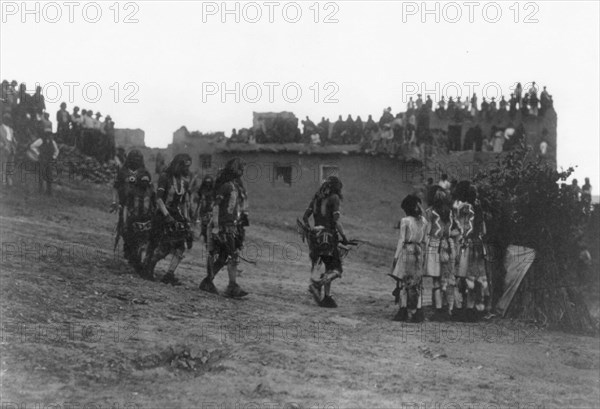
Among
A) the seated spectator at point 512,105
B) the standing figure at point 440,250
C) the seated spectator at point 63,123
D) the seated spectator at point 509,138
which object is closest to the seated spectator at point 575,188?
the standing figure at point 440,250

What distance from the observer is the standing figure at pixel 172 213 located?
999 cm

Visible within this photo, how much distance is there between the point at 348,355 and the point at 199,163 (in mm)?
23576

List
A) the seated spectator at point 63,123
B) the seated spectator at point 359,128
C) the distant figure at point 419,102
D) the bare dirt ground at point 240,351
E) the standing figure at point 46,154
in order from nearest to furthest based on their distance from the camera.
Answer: the bare dirt ground at point 240,351, the standing figure at point 46,154, the seated spectator at point 63,123, the seated spectator at point 359,128, the distant figure at point 419,102

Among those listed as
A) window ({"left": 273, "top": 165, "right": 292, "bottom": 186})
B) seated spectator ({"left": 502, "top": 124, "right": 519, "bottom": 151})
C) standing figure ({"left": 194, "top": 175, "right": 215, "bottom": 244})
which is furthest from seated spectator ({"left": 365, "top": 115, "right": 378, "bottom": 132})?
standing figure ({"left": 194, "top": 175, "right": 215, "bottom": 244})

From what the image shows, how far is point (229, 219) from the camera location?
32.6 ft

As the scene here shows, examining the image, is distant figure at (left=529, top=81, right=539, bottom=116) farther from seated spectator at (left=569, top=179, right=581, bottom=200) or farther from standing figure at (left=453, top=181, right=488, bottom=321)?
standing figure at (left=453, top=181, right=488, bottom=321)

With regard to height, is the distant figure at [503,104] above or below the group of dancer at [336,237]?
above

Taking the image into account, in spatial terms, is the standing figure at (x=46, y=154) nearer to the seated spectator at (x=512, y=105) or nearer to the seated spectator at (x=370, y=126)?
the seated spectator at (x=370, y=126)

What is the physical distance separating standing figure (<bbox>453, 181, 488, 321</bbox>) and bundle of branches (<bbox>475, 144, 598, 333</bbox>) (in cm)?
43

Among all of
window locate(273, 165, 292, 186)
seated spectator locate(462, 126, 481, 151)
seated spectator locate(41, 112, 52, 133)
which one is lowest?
window locate(273, 165, 292, 186)

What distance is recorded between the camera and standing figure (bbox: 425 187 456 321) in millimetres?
9688

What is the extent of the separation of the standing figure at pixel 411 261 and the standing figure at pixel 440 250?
0.58ft

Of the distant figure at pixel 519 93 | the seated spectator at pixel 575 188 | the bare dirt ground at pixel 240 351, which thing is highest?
the distant figure at pixel 519 93

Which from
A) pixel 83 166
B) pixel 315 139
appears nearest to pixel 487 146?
pixel 315 139
